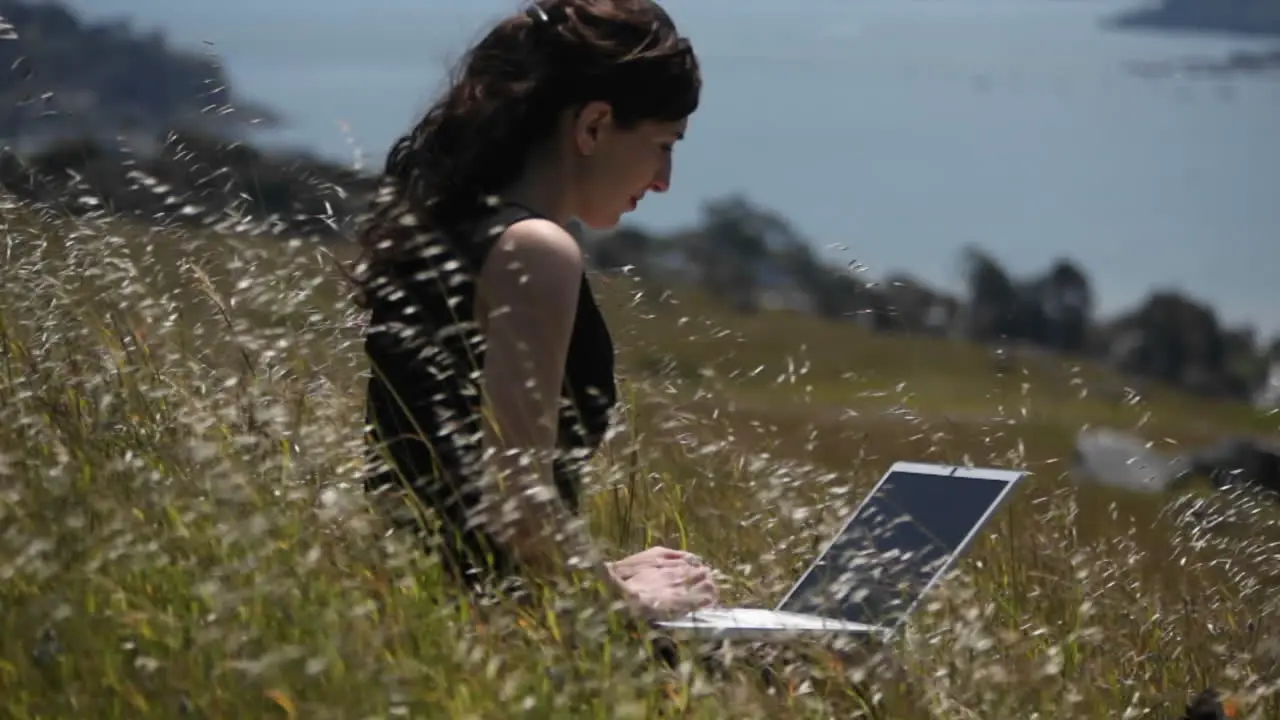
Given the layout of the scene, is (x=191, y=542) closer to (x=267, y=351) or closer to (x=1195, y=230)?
(x=267, y=351)

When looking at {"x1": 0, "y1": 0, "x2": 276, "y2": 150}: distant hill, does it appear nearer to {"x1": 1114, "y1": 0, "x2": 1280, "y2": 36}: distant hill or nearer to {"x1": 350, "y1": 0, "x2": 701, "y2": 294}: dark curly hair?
{"x1": 350, "y1": 0, "x2": 701, "y2": 294}: dark curly hair

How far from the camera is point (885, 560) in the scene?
2.73 meters

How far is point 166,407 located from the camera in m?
3.07

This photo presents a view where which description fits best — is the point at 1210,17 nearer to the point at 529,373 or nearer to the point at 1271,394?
the point at 1271,394

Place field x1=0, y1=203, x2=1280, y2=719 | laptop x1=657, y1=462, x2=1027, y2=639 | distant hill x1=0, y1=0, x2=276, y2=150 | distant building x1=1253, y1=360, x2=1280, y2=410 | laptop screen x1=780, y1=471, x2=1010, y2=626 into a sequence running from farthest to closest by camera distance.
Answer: distant building x1=1253, y1=360, x2=1280, y2=410 → distant hill x1=0, y1=0, x2=276, y2=150 → laptop screen x1=780, y1=471, x2=1010, y2=626 → laptop x1=657, y1=462, x2=1027, y2=639 → field x1=0, y1=203, x2=1280, y2=719

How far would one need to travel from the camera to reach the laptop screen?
2.66m

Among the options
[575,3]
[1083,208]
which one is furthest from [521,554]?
[1083,208]

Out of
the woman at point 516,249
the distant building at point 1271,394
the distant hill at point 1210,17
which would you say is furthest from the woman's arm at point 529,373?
the distant hill at point 1210,17

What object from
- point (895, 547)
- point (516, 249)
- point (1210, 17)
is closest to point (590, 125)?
point (516, 249)

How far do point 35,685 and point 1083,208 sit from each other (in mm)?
194227

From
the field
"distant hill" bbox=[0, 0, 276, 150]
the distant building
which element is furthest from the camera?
the distant building

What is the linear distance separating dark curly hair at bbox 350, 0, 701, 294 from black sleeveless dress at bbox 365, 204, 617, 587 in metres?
0.10

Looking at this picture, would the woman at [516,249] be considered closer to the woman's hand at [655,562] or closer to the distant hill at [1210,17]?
the woman's hand at [655,562]

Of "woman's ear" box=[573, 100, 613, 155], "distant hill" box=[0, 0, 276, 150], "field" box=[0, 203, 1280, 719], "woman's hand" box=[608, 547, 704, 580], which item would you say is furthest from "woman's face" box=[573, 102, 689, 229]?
"distant hill" box=[0, 0, 276, 150]
